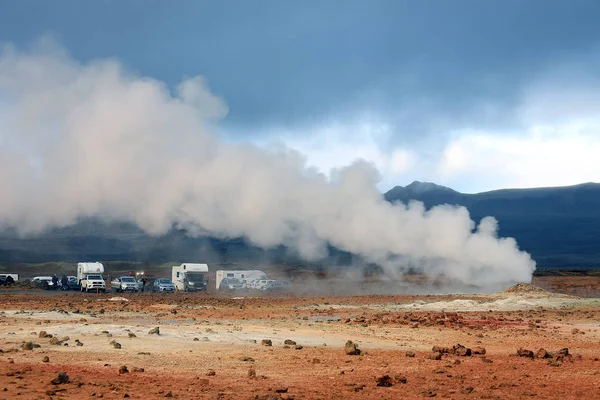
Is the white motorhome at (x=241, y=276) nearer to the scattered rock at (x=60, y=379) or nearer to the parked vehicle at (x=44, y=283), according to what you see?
the parked vehicle at (x=44, y=283)

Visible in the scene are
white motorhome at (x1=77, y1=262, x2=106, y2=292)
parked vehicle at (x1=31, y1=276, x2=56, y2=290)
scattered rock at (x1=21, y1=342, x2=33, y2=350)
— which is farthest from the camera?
parked vehicle at (x1=31, y1=276, x2=56, y2=290)

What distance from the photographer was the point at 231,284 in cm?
8212

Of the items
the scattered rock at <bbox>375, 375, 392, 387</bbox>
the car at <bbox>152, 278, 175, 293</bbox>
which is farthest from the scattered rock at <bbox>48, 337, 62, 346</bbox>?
the car at <bbox>152, 278, 175, 293</bbox>

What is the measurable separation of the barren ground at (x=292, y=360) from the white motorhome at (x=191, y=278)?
43.1m

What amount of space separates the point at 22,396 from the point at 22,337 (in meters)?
11.8

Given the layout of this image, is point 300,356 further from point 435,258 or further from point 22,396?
point 435,258

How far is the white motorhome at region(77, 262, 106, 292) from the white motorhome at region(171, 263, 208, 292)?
9.54 metres

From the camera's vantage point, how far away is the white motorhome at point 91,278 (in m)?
78.1

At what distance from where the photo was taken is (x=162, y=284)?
82.1 m

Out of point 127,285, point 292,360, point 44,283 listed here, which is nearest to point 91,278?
point 127,285

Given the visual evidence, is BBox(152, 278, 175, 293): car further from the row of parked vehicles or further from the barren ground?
the barren ground

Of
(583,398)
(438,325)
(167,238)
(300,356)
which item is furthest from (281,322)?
(167,238)

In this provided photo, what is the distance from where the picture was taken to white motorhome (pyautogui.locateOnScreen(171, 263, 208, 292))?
267 ft

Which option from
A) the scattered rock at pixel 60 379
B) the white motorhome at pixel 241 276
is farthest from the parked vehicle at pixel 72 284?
the scattered rock at pixel 60 379
